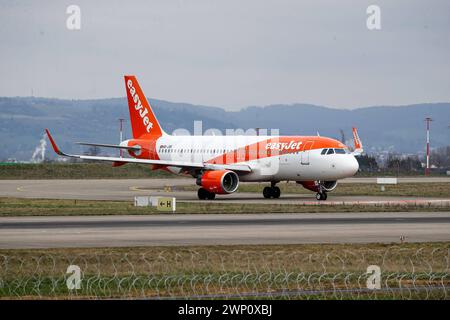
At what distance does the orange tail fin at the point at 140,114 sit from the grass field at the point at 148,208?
1792cm

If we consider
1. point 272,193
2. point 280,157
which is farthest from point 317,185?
point 280,157

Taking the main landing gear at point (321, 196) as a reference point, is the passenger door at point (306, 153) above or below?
above

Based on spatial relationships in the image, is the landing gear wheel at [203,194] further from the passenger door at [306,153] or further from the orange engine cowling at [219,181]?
the passenger door at [306,153]

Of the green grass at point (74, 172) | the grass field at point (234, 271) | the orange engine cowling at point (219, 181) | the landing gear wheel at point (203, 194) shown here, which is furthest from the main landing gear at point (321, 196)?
the green grass at point (74, 172)

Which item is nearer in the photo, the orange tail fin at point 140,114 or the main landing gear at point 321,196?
the main landing gear at point 321,196

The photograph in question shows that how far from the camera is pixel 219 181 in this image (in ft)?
236

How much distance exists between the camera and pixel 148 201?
65.6m

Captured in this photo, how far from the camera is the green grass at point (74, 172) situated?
134125 mm

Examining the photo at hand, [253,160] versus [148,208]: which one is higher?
[253,160]

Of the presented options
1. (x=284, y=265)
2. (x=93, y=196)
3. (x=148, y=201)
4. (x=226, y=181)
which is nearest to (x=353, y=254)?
(x=284, y=265)

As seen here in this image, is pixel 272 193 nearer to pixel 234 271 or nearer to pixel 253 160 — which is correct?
pixel 253 160

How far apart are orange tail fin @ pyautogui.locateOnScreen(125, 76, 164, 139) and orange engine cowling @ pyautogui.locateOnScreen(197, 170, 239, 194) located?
13524 mm

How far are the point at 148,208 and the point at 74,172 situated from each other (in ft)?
250
